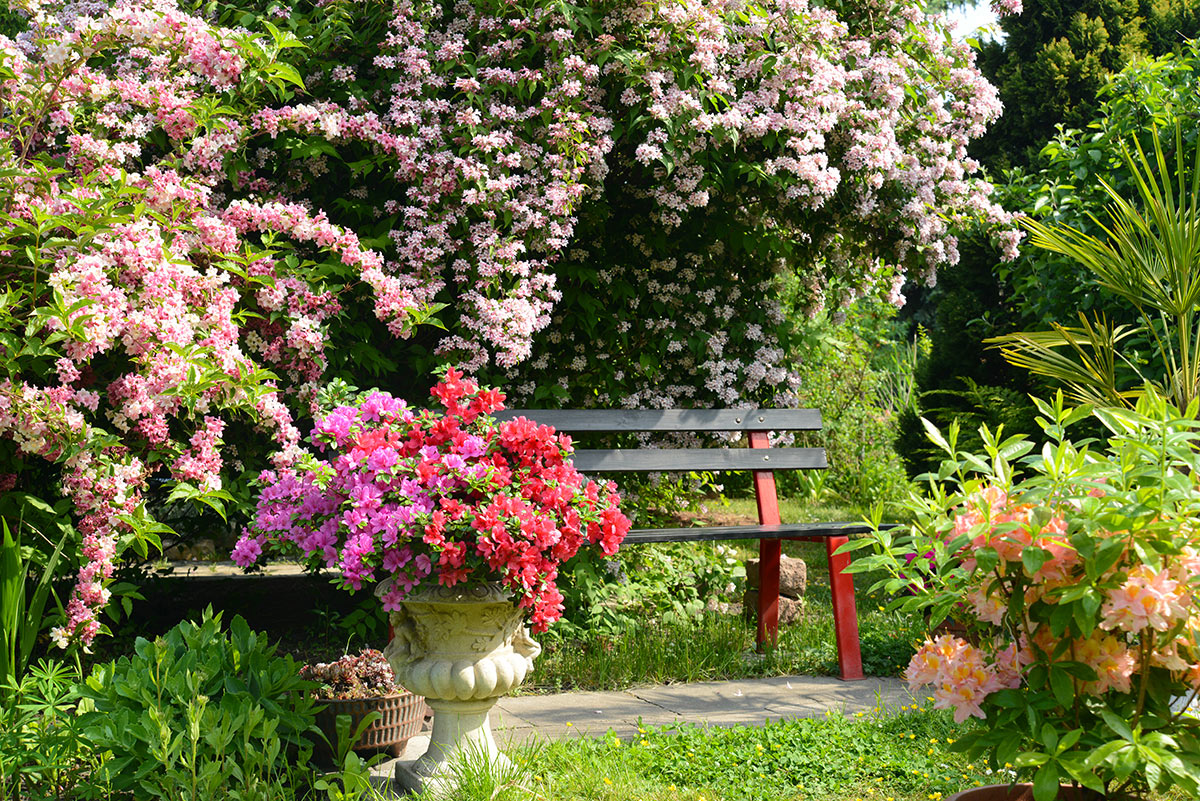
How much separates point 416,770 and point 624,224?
320 centimetres

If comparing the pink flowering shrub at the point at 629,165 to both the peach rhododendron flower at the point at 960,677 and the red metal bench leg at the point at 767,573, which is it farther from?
the peach rhododendron flower at the point at 960,677

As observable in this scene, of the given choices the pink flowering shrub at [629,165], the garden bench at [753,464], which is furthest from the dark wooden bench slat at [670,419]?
the pink flowering shrub at [629,165]

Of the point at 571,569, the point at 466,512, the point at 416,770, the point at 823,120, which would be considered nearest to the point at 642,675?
the point at 571,569

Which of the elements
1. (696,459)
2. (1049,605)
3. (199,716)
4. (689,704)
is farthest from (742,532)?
(199,716)

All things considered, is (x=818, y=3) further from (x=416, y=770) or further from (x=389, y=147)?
(x=416, y=770)

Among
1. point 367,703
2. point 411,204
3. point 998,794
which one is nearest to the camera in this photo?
point 998,794

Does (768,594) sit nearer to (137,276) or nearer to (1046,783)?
(1046,783)

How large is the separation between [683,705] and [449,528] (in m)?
1.65

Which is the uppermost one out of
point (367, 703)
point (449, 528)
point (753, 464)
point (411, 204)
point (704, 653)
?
point (411, 204)

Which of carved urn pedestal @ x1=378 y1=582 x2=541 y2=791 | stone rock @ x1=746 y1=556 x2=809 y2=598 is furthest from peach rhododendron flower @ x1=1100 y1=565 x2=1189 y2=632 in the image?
stone rock @ x1=746 y1=556 x2=809 y2=598

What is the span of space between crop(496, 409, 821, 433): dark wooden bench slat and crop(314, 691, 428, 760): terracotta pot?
4.24ft

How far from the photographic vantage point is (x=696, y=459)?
167 inches

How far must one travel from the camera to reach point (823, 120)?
4160 millimetres

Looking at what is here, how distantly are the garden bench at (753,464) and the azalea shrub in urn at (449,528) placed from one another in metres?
1.21
